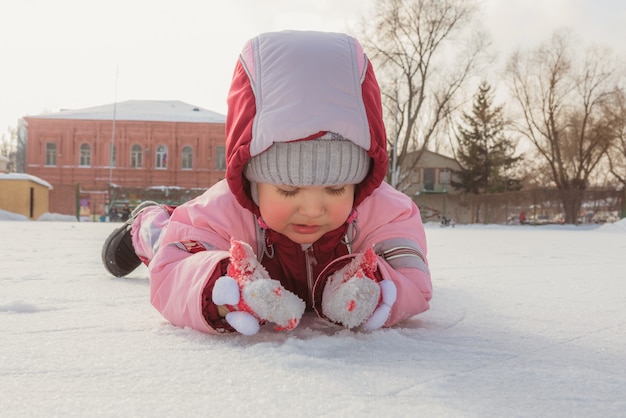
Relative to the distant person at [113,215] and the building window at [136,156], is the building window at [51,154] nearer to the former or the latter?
the building window at [136,156]

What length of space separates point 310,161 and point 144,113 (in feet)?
90.6

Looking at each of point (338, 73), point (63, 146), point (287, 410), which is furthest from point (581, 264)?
point (63, 146)

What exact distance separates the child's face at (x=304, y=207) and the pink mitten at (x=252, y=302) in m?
0.19

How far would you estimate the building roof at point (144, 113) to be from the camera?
26344 millimetres

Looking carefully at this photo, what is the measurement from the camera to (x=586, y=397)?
702 millimetres

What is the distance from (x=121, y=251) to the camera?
2188 millimetres

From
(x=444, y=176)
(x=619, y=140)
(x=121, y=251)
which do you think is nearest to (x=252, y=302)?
(x=121, y=251)

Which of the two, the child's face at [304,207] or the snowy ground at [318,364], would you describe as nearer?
the snowy ground at [318,364]

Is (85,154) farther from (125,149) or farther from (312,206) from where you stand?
(312,206)

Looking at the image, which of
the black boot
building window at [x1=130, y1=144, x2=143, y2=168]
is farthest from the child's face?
building window at [x1=130, y1=144, x2=143, y2=168]

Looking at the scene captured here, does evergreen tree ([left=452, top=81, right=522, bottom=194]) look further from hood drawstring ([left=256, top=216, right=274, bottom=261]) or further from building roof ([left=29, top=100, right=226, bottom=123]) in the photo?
hood drawstring ([left=256, top=216, right=274, bottom=261])

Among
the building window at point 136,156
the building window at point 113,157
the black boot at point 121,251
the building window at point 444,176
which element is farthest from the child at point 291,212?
the building window at point 444,176

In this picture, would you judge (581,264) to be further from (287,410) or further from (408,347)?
(287,410)

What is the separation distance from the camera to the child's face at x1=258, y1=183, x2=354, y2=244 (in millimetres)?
1190
